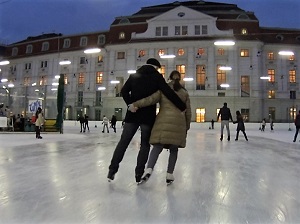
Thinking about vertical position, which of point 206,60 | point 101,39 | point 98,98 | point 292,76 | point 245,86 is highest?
point 101,39

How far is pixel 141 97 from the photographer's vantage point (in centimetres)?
405

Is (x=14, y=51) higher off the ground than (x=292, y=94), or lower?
higher

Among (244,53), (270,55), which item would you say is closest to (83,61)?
(244,53)

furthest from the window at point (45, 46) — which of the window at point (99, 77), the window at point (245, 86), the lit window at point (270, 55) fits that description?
the lit window at point (270, 55)

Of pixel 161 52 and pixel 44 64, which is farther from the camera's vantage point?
Answer: pixel 44 64

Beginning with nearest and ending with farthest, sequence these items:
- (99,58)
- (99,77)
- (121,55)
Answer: (121,55) → (99,77) → (99,58)

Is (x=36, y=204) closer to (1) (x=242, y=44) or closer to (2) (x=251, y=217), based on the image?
(2) (x=251, y=217)

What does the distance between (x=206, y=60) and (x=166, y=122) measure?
37.9m

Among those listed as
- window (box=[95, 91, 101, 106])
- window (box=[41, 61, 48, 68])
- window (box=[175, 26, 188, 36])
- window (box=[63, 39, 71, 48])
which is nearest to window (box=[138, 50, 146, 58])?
window (box=[175, 26, 188, 36])

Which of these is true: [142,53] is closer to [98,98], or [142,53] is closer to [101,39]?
[101,39]

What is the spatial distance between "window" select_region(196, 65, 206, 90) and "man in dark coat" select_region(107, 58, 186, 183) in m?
36.4

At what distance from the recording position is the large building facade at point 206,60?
39.4m

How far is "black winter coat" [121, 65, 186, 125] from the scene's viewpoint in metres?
4.01

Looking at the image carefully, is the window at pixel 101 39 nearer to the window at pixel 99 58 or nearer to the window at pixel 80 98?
the window at pixel 99 58
